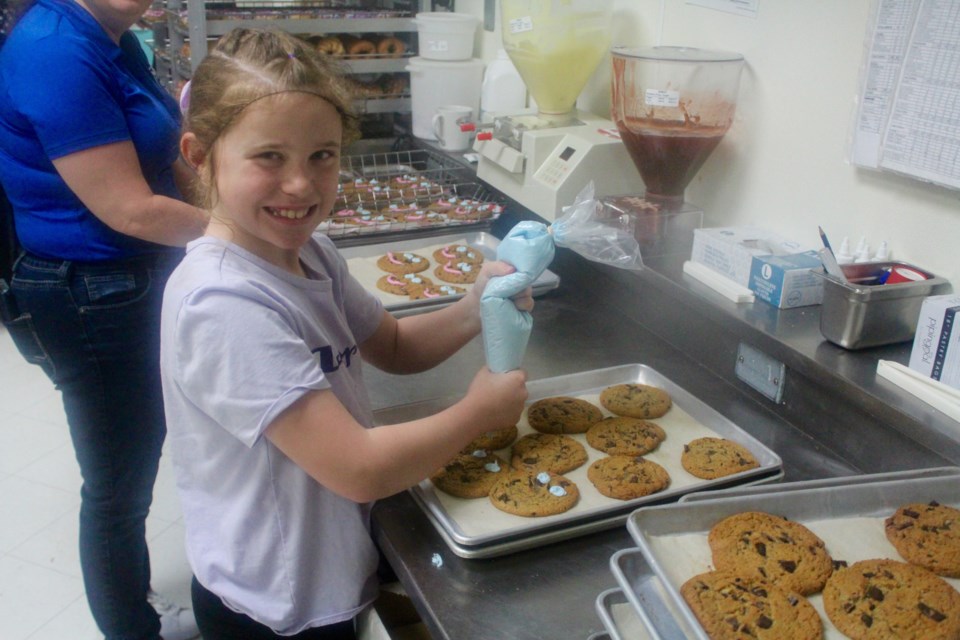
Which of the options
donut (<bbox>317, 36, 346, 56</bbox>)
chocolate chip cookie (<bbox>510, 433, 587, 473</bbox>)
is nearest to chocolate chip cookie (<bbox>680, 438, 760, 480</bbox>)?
chocolate chip cookie (<bbox>510, 433, 587, 473</bbox>)

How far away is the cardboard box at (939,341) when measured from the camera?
42.1 inches

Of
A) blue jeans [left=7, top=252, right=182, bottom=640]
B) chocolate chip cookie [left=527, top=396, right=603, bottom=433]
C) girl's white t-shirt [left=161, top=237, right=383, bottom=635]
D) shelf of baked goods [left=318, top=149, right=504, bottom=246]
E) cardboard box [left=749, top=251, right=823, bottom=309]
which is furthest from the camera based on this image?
shelf of baked goods [left=318, top=149, right=504, bottom=246]

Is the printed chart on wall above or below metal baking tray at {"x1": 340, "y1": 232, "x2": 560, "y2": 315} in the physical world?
above

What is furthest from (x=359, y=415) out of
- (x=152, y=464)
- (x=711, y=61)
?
(x=711, y=61)

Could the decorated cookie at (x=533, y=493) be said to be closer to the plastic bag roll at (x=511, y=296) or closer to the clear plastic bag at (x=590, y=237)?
the plastic bag roll at (x=511, y=296)

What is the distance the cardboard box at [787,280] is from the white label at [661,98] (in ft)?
1.23

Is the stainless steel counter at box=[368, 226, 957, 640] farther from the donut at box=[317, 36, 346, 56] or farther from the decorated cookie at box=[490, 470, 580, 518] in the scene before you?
the donut at box=[317, 36, 346, 56]

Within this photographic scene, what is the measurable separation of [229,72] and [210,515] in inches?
20.6

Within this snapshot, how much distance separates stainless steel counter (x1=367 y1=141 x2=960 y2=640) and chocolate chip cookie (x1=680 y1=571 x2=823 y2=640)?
128mm

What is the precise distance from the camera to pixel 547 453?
3.71 ft

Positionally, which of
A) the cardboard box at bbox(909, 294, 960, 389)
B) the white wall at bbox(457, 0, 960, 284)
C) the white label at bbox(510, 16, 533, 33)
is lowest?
the cardboard box at bbox(909, 294, 960, 389)

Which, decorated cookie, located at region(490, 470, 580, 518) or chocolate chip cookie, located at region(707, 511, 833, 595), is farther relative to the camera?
decorated cookie, located at region(490, 470, 580, 518)

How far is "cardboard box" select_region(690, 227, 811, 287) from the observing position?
1.39 meters

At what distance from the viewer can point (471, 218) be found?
7.02 ft
